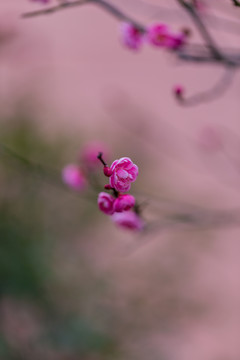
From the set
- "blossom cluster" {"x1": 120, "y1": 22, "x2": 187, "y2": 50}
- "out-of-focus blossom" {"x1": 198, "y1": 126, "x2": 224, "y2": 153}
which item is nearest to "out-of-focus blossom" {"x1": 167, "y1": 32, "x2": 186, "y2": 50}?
"blossom cluster" {"x1": 120, "y1": 22, "x2": 187, "y2": 50}

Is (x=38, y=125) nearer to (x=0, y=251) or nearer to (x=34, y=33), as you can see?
(x=0, y=251)

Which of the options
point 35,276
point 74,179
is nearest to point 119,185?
point 74,179

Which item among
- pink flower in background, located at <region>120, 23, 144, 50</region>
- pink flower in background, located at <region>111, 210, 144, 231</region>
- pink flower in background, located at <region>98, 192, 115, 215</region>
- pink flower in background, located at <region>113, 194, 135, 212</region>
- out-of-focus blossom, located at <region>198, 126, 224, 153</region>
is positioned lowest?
pink flower in background, located at <region>113, 194, 135, 212</region>

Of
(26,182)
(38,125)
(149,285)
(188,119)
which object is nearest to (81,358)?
(149,285)

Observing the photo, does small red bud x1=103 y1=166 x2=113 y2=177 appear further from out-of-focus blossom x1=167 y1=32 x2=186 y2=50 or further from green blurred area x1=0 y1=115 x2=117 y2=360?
green blurred area x1=0 y1=115 x2=117 y2=360

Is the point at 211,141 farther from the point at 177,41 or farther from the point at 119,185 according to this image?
the point at 119,185

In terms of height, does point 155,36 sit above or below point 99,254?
below

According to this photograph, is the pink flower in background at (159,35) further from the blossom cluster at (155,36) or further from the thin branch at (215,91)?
the thin branch at (215,91)

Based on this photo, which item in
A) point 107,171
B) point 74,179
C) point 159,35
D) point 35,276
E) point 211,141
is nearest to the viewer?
point 107,171
